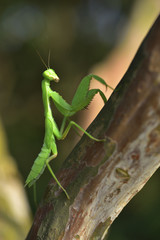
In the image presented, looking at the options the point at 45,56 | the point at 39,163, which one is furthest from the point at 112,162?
the point at 45,56

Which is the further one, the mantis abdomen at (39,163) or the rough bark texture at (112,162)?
the mantis abdomen at (39,163)

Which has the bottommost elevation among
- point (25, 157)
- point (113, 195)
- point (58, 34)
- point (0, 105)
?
point (113, 195)

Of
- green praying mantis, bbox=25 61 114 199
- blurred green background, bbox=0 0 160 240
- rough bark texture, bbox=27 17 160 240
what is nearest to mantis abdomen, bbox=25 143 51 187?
green praying mantis, bbox=25 61 114 199

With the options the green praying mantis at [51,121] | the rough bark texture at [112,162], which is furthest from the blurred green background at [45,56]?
the rough bark texture at [112,162]

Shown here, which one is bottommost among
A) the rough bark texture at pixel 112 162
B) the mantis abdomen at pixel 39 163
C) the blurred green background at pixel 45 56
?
the rough bark texture at pixel 112 162

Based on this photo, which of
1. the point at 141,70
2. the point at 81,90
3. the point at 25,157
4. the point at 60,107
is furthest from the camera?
the point at 25,157

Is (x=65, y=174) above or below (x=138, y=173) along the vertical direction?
above

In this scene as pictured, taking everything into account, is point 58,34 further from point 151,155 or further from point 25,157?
point 151,155

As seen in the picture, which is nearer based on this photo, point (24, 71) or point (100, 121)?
point (100, 121)

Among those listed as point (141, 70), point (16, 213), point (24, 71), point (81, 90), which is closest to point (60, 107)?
point (81, 90)

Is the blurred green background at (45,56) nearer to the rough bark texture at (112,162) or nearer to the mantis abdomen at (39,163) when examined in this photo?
the mantis abdomen at (39,163)
